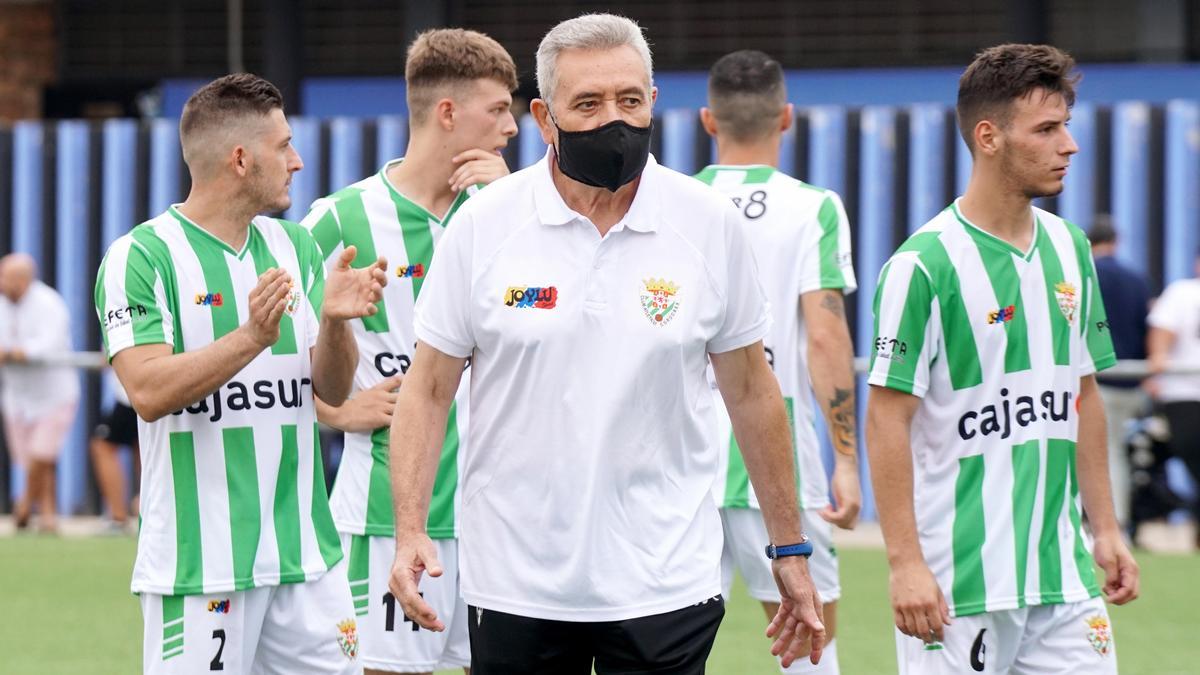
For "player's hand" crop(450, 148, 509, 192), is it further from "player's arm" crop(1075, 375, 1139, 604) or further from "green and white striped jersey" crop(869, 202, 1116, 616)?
"player's arm" crop(1075, 375, 1139, 604)

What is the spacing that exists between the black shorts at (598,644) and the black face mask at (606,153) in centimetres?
91

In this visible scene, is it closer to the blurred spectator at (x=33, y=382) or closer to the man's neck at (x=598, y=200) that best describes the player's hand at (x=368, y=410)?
the man's neck at (x=598, y=200)

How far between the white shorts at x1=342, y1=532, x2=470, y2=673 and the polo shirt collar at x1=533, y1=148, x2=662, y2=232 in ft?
5.88

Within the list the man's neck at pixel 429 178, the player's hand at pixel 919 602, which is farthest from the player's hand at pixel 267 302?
the player's hand at pixel 919 602

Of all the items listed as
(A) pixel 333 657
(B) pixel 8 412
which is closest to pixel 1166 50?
(B) pixel 8 412

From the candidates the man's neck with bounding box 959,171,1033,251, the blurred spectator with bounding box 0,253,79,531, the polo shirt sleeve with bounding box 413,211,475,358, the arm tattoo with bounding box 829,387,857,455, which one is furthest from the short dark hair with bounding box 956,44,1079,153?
the blurred spectator with bounding box 0,253,79,531

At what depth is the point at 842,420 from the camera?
20.9 ft

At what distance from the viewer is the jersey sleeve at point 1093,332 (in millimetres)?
4918

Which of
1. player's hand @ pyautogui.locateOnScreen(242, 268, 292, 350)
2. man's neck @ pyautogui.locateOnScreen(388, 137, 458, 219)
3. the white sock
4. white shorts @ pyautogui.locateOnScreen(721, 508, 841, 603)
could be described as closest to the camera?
player's hand @ pyautogui.locateOnScreen(242, 268, 292, 350)

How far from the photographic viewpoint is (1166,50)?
17.5m

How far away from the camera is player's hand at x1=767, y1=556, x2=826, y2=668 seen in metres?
4.11

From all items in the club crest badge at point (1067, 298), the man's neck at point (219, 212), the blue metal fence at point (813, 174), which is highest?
the blue metal fence at point (813, 174)

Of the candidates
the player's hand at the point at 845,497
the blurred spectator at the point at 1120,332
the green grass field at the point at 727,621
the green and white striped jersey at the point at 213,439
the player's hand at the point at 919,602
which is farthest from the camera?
the blurred spectator at the point at 1120,332

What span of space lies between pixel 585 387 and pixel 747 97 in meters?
2.71
